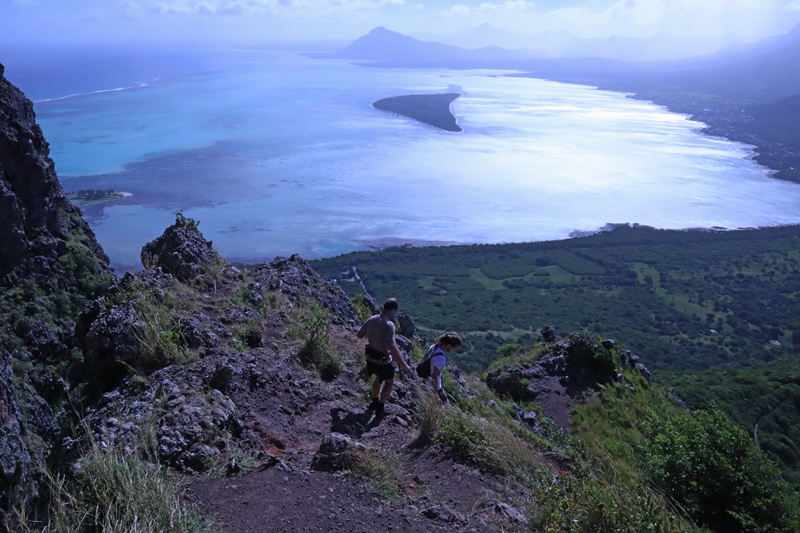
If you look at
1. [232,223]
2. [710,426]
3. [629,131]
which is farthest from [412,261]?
[629,131]

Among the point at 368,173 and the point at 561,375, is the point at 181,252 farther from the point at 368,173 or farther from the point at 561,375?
the point at 368,173

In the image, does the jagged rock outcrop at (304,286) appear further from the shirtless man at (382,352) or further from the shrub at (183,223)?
the shirtless man at (382,352)

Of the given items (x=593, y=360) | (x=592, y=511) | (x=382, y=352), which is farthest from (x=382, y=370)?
(x=593, y=360)

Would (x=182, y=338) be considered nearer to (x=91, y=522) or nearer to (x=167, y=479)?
(x=167, y=479)

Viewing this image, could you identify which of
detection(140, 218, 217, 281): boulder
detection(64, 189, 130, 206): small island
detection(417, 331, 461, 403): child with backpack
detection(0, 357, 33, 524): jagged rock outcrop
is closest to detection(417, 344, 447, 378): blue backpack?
detection(417, 331, 461, 403): child with backpack

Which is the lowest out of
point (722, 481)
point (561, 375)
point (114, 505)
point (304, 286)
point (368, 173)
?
point (561, 375)

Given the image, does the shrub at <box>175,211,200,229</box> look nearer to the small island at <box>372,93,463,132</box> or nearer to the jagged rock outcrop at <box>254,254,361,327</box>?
the jagged rock outcrop at <box>254,254,361,327</box>

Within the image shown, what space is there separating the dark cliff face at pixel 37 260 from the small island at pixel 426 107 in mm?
97101

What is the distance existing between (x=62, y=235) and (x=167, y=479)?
57.2 feet

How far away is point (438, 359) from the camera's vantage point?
253 inches

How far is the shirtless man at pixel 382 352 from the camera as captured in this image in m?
5.70

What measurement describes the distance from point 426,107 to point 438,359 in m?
132

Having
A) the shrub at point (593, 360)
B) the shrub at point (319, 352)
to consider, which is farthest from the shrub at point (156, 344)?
the shrub at point (593, 360)

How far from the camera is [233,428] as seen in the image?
4.82 m
